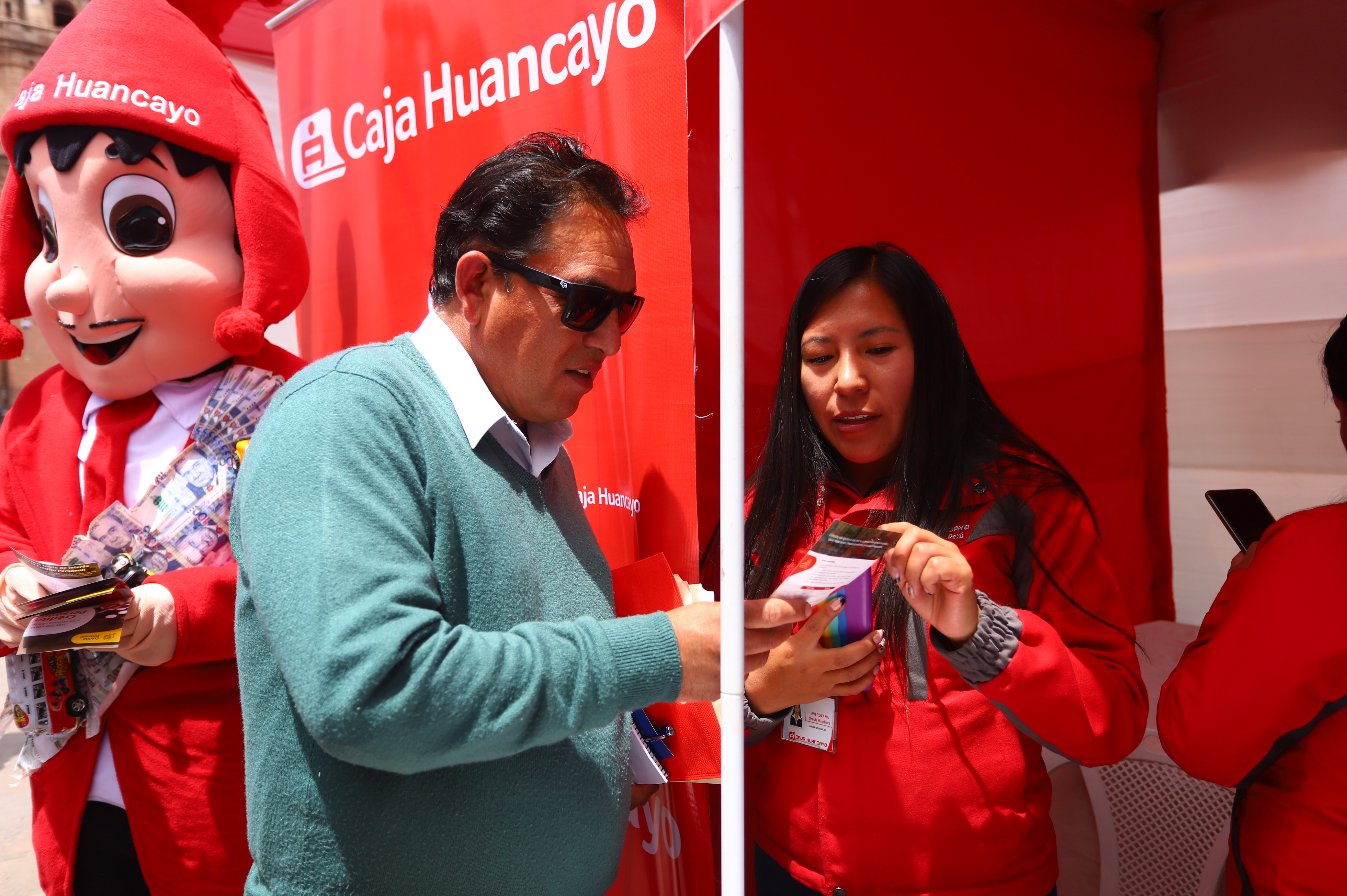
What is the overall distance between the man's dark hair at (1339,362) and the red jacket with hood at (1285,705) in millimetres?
307

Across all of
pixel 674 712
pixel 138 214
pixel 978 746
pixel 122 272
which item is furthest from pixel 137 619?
pixel 978 746

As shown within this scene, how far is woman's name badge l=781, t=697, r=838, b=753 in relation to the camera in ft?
5.03

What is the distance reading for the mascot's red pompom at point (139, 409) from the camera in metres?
1.72

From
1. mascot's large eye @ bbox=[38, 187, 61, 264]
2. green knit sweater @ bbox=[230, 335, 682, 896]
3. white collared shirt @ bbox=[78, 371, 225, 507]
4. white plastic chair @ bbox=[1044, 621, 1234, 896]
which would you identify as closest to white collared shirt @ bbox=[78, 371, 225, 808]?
white collared shirt @ bbox=[78, 371, 225, 507]

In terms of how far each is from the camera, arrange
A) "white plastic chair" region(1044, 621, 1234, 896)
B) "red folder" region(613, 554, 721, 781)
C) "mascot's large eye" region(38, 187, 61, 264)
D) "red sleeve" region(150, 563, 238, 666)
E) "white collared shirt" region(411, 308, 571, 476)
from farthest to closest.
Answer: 1. "white plastic chair" region(1044, 621, 1234, 896)
2. "mascot's large eye" region(38, 187, 61, 264)
3. "red sleeve" region(150, 563, 238, 666)
4. "red folder" region(613, 554, 721, 781)
5. "white collared shirt" region(411, 308, 571, 476)

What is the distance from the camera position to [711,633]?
114 cm

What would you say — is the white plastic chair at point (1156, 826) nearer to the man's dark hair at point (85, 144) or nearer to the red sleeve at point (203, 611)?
the red sleeve at point (203, 611)

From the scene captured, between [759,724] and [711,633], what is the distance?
573 millimetres

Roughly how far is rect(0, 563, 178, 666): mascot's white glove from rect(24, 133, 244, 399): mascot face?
0.49 meters

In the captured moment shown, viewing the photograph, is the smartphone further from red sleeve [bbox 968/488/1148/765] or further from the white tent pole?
the white tent pole

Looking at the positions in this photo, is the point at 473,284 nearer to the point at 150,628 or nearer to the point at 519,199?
the point at 519,199

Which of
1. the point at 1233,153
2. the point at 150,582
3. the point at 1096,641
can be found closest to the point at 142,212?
the point at 150,582

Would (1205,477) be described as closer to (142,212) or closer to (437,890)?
(437,890)

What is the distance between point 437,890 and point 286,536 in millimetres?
522
